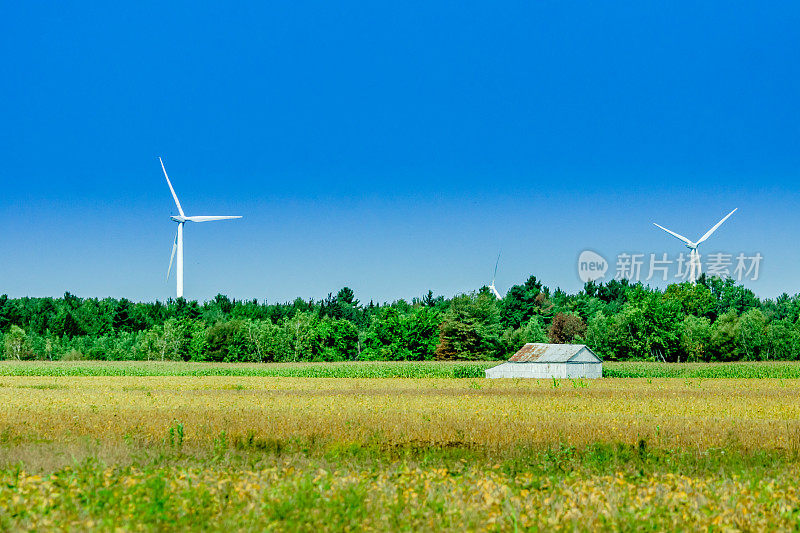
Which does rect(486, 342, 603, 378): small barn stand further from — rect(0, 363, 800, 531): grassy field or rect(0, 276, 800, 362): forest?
rect(0, 363, 800, 531): grassy field

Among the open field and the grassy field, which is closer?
the grassy field

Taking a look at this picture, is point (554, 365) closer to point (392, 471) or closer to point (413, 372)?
point (413, 372)

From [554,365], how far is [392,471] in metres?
68.7

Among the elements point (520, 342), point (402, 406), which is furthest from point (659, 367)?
point (402, 406)

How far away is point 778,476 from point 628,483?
359cm

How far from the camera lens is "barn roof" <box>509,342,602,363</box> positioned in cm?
8156

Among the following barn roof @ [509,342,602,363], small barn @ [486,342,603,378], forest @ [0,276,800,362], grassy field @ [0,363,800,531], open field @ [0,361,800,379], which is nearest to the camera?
grassy field @ [0,363,800,531]

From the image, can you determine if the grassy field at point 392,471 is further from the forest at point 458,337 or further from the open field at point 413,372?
the forest at point 458,337

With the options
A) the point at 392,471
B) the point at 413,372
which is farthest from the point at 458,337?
the point at 392,471

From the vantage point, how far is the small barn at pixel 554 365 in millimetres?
81188

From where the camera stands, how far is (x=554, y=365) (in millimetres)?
82062

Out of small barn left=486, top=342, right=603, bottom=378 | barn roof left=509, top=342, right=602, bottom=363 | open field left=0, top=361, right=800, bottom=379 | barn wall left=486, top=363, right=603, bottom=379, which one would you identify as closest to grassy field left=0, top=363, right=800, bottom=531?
small barn left=486, top=342, right=603, bottom=378

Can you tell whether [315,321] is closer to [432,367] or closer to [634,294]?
[432,367]

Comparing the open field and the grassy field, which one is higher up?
the grassy field
